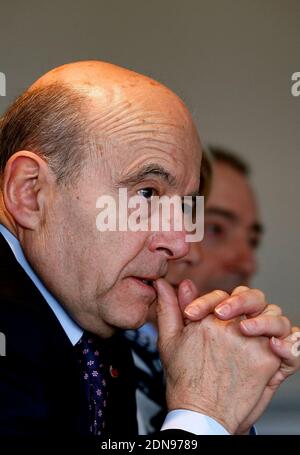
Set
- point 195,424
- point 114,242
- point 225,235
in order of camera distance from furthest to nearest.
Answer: point 225,235 → point 114,242 → point 195,424

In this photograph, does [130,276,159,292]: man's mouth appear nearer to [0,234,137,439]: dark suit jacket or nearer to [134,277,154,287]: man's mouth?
[134,277,154,287]: man's mouth

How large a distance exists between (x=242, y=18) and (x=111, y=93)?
1.23 metres

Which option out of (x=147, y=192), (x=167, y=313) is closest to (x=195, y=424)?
(x=167, y=313)

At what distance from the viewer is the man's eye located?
4.09 ft

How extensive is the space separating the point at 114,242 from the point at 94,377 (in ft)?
0.76

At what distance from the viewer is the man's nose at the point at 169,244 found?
1.25 meters

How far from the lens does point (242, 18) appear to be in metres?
2.37

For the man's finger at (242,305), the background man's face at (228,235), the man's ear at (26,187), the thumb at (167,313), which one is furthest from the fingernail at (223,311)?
the background man's face at (228,235)

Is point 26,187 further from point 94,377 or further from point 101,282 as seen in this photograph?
point 94,377

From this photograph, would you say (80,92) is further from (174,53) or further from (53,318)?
(174,53)

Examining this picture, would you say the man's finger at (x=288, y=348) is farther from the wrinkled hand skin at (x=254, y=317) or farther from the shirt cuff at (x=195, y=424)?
the shirt cuff at (x=195, y=424)

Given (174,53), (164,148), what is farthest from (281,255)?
(164,148)

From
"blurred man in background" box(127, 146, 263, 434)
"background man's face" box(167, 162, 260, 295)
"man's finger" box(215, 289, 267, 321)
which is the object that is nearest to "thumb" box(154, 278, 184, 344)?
"man's finger" box(215, 289, 267, 321)

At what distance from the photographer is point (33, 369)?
112 cm
